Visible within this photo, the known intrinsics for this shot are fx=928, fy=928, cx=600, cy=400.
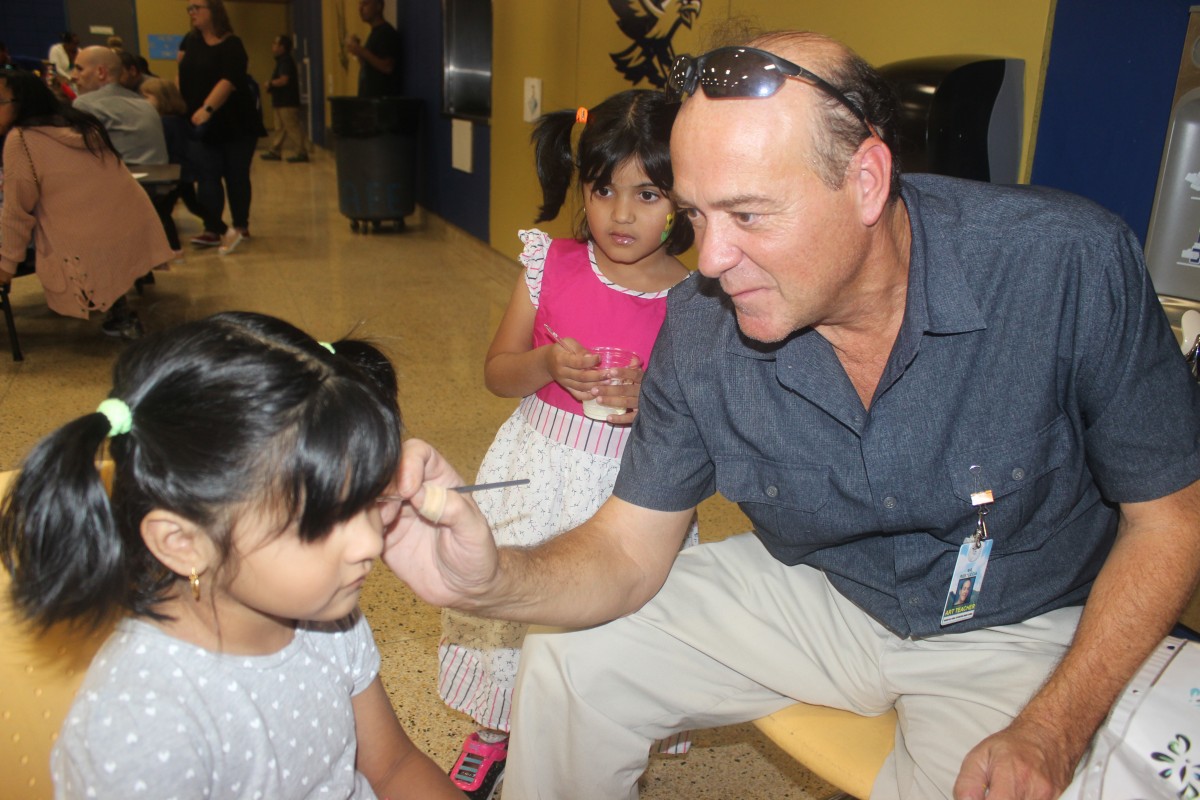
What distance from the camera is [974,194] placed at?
4.96 ft

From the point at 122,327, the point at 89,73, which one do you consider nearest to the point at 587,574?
the point at 122,327

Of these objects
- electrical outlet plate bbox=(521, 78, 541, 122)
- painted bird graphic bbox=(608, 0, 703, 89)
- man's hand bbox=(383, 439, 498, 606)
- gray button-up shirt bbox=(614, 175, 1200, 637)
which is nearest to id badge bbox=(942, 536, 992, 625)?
gray button-up shirt bbox=(614, 175, 1200, 637)

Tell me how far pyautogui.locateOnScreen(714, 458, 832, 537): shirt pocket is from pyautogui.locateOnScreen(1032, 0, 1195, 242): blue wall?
1.22m

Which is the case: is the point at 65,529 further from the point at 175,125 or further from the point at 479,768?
the point at 175,125

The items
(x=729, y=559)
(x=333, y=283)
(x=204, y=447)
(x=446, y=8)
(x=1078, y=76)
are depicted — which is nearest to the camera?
(x=204, y=447)

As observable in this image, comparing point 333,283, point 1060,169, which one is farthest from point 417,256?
point 1060,169

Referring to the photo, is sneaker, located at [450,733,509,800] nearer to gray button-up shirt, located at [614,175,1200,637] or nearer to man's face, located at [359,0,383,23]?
gray button-up shirt, located at [614,175,1200,637]

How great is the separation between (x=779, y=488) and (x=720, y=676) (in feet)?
1.05

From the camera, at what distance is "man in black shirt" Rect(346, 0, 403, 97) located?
8203 mm

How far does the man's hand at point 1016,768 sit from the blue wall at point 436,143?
18.9ft

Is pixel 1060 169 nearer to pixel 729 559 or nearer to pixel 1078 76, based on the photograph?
pixel 1078 76

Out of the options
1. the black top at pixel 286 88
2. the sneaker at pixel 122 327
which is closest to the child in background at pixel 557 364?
the sneaker at pixel 122 327

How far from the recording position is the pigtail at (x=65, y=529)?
889mm

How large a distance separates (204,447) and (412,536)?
1.36ft
